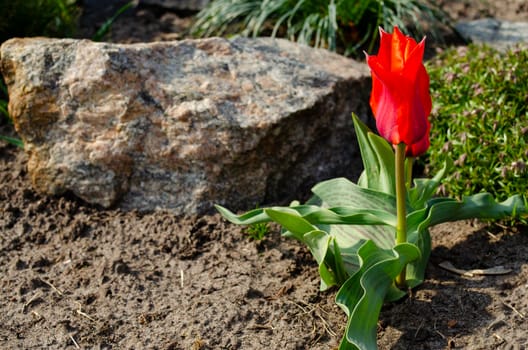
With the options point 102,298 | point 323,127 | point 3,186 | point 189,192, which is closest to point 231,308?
point 102,298

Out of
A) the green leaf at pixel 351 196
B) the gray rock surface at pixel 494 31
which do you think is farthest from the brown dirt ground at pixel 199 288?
the gray rock surface at pixel 494 31

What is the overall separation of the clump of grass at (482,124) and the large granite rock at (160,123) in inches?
22.4

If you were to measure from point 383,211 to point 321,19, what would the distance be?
7.39 feet

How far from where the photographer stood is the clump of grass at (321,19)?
14.7 feet

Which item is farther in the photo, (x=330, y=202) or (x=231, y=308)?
(x=330, y=202)

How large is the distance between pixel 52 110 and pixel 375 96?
170 centimetres

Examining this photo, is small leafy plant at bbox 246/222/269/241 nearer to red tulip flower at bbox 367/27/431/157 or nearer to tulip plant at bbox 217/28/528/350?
tulip plant at bbox 217/28/528/350

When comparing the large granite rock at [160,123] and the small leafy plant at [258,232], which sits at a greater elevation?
the large granite rock at [160,123]

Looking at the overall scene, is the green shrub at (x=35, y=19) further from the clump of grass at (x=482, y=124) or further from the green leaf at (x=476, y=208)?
the green leaf at (x=476, y=208)

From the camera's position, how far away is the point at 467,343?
249 centimetres

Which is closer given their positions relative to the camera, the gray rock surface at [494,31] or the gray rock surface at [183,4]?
the gray rock surface at [494,31]

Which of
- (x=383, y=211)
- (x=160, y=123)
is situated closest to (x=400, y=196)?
(x=383, y=211)

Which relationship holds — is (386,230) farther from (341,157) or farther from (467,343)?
(341,157)

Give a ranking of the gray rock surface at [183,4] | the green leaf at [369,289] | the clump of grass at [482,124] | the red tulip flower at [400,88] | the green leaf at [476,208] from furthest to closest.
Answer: the gray rock surface at [183,4] < the clump of grass at [482,124] < the green leaf at [476,208] < the green leaf at [369,289] < the red tulip flower at [400,88]
